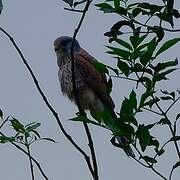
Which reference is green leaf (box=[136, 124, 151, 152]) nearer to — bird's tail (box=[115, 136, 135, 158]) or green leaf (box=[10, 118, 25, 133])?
bird's tail (box=[115, 136, 135, 158])

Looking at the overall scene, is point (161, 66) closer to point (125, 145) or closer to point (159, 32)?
point (159, 32)

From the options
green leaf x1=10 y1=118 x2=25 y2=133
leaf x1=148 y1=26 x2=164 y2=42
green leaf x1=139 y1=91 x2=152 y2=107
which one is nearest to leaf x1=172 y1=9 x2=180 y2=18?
leaf x1=148 y1=26 x2=164 y2=42

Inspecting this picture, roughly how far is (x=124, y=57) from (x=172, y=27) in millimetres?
207

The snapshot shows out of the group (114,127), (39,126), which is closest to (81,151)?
(114,127)

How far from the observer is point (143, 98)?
2.13m

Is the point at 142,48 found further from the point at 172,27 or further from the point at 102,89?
the point at 102,89

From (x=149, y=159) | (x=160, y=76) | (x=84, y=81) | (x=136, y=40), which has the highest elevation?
(x=84, y=81)

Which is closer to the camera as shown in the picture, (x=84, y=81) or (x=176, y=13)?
(x=176, y=13)

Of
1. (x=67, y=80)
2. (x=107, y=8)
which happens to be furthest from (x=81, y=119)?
(x=67, y=80)

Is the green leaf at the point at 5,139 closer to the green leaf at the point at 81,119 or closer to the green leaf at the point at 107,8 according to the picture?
the green leaf at the point at 81,119

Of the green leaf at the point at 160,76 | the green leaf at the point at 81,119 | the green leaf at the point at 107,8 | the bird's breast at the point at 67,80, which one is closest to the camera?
the green leaf at the point at 81,119

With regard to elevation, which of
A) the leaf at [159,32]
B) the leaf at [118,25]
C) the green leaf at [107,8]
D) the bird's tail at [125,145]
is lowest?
the bird's tail at [125,145]

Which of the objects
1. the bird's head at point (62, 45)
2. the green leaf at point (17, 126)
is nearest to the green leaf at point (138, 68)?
the green leaf at point (17, 126)

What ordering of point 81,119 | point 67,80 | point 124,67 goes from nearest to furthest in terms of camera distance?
point 81,119
point 124,67
point 67,80
